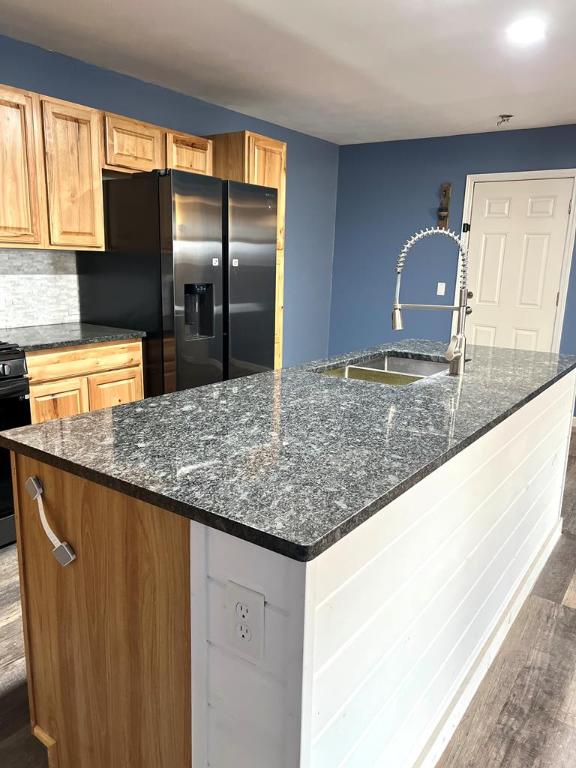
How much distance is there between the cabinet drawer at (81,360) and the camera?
9.12 feet

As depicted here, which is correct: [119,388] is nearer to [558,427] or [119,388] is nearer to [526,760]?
[558,427]

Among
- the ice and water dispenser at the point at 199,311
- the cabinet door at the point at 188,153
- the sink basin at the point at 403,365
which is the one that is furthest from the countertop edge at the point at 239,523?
the cabinet door at the point at 188,153

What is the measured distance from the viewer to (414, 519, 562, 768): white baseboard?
1.59 m

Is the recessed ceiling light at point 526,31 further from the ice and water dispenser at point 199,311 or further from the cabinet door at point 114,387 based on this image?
the cabinet door at point 114,387

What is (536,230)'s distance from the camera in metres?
4.72

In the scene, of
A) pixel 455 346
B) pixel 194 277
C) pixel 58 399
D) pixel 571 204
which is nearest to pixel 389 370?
pixel 455 346

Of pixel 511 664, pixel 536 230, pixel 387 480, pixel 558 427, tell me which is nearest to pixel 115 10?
pixel 387 480

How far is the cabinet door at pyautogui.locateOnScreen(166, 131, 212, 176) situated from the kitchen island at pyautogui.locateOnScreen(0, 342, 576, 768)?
2262mm

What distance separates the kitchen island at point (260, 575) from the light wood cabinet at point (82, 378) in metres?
1.32

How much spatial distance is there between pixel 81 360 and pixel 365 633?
231cm

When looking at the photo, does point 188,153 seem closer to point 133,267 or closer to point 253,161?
point 253,161

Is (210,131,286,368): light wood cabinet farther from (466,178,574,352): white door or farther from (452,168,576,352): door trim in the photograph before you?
(466,178,574,352): white door

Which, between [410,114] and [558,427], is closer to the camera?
[558,427]

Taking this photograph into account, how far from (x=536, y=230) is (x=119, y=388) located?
3576 millimetres
